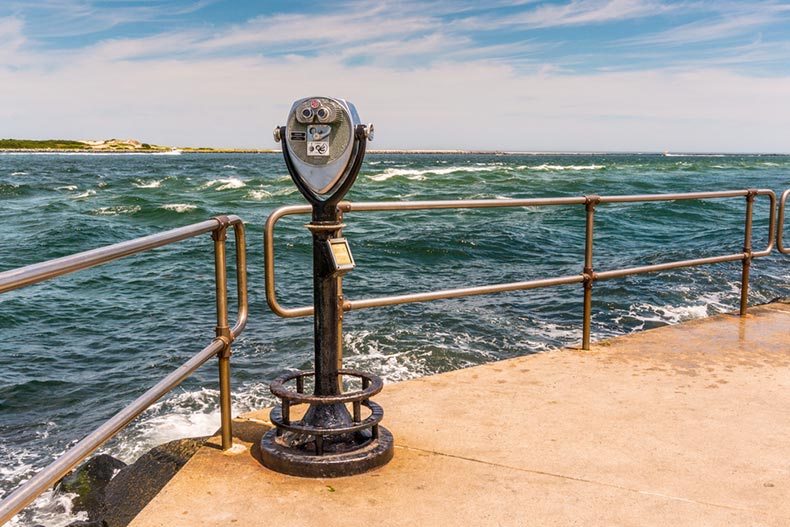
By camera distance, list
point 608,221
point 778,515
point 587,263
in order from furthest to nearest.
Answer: point 608,221 → point 587,263 → point 778,515

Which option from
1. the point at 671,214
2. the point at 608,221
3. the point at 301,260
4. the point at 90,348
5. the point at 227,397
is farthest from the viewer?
the point at 671,214

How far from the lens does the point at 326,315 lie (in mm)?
2936

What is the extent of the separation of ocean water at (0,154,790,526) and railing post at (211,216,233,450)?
155cm

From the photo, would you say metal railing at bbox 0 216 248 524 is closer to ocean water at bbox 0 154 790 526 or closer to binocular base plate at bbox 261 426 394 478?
binocular base plate at bbox 261 426 394 478

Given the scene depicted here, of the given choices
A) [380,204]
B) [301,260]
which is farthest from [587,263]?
[301,260]

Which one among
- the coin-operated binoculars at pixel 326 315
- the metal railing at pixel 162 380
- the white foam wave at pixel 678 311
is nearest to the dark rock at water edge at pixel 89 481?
the metal railing at pixel 162 380

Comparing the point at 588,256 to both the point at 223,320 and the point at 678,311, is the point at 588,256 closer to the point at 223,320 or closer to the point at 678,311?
the point at 223,320

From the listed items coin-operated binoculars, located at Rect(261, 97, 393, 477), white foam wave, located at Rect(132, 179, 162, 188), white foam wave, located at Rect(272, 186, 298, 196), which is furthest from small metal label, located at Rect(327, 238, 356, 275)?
white foam wave, located at Rect(132, 179, 162, 188)

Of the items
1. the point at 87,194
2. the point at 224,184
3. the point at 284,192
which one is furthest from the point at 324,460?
the point at 224,184

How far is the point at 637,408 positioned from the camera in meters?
3.54

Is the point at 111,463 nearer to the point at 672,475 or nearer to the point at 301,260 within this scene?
the point at 672,475

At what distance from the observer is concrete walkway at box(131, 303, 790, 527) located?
2.55m

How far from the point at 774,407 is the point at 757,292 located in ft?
23.4

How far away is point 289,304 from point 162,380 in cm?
811
